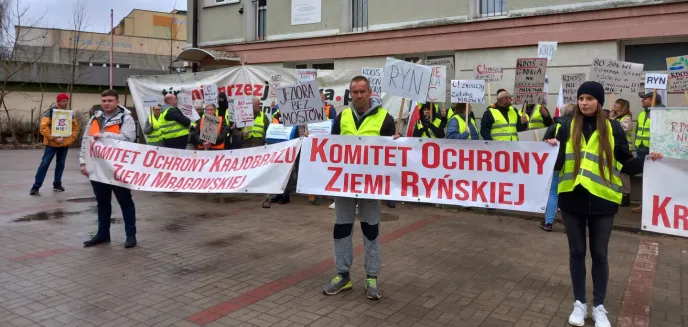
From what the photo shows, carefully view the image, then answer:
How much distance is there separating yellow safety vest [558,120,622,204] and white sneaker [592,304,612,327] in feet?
2.85

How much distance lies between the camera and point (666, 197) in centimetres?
461

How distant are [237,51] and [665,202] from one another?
1392 centimetres

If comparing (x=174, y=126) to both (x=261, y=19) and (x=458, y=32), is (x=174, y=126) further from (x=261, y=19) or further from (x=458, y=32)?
(x=261, y=19)

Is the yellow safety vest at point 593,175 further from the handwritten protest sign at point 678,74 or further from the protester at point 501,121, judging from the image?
the handwritten protest sign at point 678,74

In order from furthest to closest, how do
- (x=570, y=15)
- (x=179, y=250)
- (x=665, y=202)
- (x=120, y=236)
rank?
1. (x=570, y=15)
2. (x=120, y=236)
3. (x=179, y=250)
4. (x=665, y=202)

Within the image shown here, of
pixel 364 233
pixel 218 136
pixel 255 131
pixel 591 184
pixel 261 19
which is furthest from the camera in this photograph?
pixel 261 19

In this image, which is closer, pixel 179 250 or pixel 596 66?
pixel 179 250

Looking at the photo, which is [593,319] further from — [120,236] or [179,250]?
[120,236]

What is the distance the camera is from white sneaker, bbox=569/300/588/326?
4.22 meters

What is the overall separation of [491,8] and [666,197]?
805 cm

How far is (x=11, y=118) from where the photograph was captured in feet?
84.1

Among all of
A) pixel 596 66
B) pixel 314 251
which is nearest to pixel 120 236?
pixel 314 251

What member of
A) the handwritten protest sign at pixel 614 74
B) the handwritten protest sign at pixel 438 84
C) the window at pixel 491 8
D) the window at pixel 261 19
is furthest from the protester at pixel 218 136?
the window at pixel 261 19

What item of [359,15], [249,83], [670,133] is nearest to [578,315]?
[670,133]
